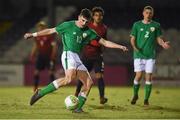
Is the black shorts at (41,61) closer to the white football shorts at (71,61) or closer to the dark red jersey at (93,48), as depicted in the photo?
the dark red jersey at (93,48)

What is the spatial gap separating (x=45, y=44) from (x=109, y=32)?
10.1m

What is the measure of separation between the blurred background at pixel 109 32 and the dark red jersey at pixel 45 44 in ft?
17.1

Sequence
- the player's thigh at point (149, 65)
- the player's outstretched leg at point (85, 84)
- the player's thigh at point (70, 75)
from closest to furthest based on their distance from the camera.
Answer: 1. the player's thigh at point (70, 75)
2. the player's outstretched leg at point (85, 84)
3. the player's thigh at point (149, 65)

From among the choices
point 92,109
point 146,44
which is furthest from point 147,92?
point 92,109

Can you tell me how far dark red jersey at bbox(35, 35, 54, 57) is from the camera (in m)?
18.2

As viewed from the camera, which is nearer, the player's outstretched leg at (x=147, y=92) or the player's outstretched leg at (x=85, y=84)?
the player's outstretched leg at (x=85, y=84)

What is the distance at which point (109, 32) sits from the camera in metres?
28.0

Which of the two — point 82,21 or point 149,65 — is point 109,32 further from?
point 82,21

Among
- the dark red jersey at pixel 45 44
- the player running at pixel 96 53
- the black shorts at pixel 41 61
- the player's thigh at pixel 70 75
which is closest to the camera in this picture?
the player's thigh at pixel 70 75

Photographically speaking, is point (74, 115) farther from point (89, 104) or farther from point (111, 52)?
point (111, 52)

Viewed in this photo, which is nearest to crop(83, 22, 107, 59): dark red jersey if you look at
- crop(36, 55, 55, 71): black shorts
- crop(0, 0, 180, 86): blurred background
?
crop(36, 55, 55, 71): black shorts

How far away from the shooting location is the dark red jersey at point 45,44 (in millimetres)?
18172

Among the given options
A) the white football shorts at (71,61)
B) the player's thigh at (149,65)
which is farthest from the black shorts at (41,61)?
the white football shorts at (71,61)

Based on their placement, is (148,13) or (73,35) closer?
Result: (73,35)
